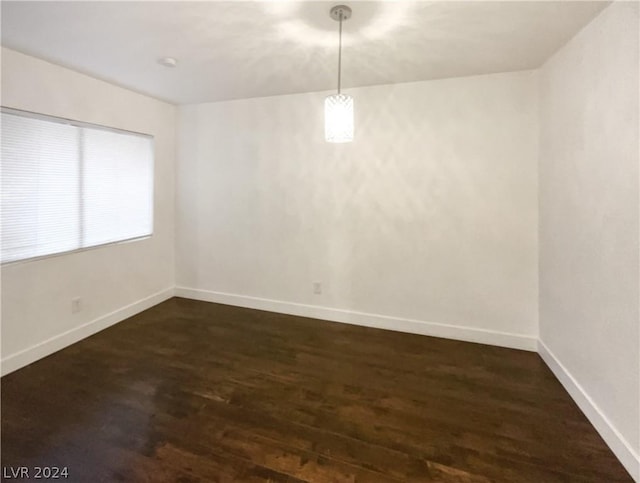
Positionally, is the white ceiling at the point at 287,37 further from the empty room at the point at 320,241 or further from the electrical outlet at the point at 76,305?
the electrical outlet at the point at 76,305

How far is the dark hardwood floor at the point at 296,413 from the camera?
1628 mm

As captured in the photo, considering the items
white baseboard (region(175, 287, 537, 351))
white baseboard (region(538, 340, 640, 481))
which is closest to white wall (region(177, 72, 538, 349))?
white baseboard (region(175, 287, 537, 351))

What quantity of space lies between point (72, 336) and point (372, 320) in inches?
111

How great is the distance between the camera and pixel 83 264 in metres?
3.01

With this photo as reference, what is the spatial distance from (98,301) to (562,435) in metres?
3.85

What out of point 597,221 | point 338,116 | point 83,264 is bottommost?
point 83,264

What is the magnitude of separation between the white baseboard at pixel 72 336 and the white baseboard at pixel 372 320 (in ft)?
1.73

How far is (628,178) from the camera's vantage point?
1.66 meters

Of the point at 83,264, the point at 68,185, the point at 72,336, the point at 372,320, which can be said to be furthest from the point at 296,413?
the point at 68,185

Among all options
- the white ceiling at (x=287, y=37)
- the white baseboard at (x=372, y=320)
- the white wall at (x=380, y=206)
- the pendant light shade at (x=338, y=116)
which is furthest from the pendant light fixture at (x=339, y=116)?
the white baseboard at (x=372, y=320)

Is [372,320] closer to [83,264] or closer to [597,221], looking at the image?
[597,221]

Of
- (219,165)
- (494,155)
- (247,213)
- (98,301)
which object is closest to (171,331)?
(98,301)

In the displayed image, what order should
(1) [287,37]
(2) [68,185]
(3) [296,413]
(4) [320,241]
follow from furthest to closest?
(4) [320,241] < (2) [68,185] < (1) [287,37] < (3) [296,413]

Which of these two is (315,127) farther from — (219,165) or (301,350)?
(301,350)
